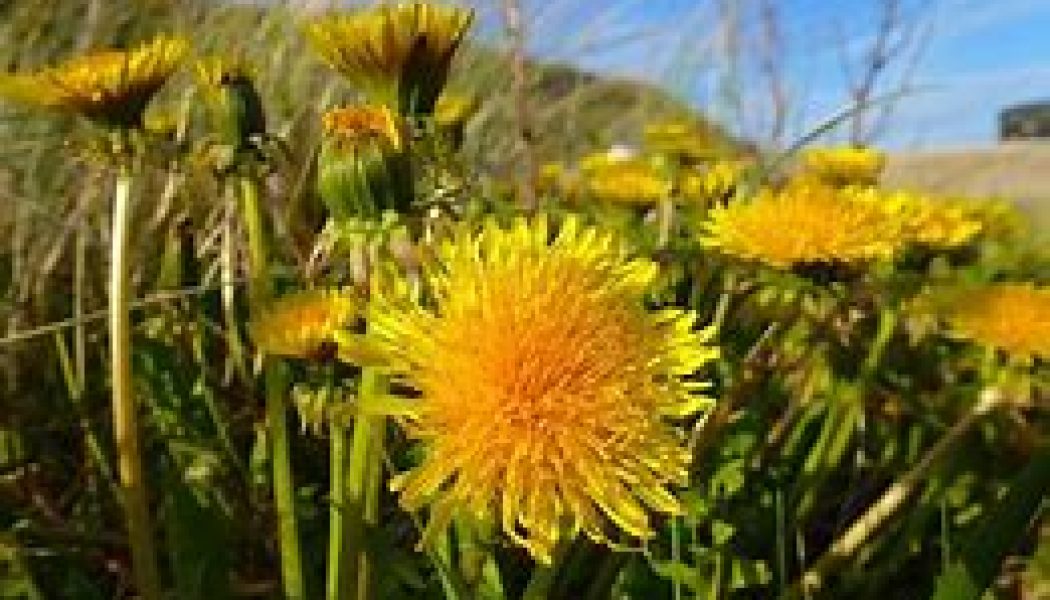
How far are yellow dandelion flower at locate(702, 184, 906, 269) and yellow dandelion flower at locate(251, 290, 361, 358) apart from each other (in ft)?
0.94

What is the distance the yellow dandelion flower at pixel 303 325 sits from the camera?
1175 millimetres

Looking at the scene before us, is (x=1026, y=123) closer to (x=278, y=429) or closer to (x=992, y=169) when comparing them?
(x=992, y=169)

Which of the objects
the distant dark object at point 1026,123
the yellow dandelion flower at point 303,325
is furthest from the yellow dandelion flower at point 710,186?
the distant dark object at point 1026,123

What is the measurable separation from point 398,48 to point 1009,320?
28.7 inches

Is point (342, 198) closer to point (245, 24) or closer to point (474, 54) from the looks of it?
point (245, 24)

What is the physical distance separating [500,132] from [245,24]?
541 mm

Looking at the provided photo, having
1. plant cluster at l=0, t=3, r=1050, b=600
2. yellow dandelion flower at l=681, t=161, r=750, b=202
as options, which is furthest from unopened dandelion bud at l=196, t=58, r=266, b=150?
yellow dandelion flower at l=681, t=161, r=750, b=202

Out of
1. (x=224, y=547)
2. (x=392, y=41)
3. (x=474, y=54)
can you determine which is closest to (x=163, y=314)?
(x=224, y=547)

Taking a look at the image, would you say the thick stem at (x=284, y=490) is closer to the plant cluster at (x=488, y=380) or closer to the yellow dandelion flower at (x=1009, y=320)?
the plant cluster at (x=488, y=380)

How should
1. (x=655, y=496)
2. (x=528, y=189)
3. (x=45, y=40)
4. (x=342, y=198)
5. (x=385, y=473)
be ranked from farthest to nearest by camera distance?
(x=45, y=40) < (x=528, y=189) < (x=385, y=473) < (x=342, y=198) < (x=655, y=496)

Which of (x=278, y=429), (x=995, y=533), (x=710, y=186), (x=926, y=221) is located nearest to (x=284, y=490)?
(x=278, y=429)

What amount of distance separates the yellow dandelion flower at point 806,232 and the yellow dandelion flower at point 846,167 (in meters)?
0.69

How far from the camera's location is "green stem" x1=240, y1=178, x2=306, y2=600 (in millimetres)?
1172

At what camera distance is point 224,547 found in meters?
1.39
